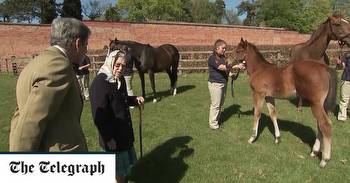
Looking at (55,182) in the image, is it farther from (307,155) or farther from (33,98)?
(307,155)

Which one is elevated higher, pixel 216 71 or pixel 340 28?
pixel 340 28

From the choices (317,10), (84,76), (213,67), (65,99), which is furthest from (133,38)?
(317,10)

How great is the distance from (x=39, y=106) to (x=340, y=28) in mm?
7960

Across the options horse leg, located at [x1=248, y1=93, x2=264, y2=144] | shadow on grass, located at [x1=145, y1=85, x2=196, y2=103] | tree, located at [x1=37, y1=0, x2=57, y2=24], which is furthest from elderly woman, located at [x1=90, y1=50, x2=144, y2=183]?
tree, located at [x1=37, y1=0, x2=57, y2=24]

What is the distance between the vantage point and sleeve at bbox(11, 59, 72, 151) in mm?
2262

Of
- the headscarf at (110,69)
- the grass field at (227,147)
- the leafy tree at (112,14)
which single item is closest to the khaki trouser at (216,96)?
the grass field at (227,147)

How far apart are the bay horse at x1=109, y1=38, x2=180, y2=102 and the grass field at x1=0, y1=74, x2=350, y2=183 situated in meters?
1.67

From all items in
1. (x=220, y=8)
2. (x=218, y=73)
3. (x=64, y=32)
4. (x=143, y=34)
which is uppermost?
(x=220, y=8)

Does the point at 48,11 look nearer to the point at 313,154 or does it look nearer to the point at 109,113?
the point at 313,154

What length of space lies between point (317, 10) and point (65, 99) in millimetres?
64710

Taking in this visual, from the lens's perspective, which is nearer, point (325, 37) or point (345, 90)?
point (345, 90)

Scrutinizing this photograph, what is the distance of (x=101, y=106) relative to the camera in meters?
3.99

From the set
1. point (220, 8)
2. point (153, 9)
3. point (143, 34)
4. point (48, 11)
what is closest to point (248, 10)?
point (220, 8)

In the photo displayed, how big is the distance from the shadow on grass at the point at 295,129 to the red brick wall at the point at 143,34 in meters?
21.6
